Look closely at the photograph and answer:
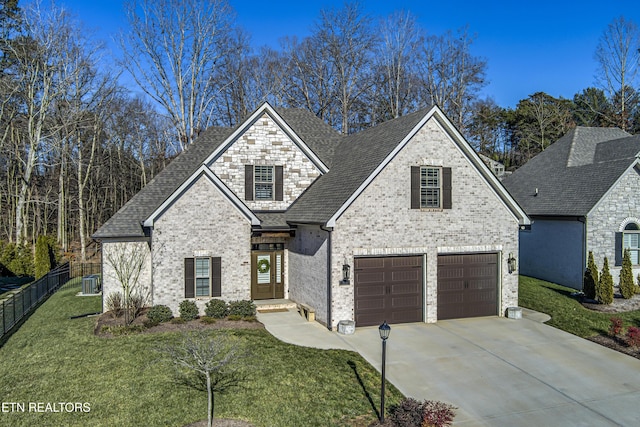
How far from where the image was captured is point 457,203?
1598cm

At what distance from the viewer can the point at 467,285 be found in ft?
52.6

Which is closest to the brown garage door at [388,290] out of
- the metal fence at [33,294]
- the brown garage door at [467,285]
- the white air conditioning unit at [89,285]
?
the brown garage door at [467,285]

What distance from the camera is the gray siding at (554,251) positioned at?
807 inches

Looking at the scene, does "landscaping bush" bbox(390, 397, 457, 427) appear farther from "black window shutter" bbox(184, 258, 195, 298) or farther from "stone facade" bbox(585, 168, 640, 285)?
"stone facade" bbox(585, 168, 640, 285)

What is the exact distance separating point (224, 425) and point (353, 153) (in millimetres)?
12334

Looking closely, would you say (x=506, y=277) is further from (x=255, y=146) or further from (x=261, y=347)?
(x=255, y=146)

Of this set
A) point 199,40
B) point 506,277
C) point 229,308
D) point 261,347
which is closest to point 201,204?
point 229,308

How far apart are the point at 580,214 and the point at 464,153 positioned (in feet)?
24.9

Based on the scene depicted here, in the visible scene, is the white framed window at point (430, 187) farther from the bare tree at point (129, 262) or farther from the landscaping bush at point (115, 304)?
the landscaping bush at point (115, 304)

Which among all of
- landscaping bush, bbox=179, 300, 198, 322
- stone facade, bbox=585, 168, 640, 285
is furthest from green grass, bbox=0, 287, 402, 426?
stone facade, bbox=585, 168, 640, 285

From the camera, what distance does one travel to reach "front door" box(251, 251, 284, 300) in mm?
18109

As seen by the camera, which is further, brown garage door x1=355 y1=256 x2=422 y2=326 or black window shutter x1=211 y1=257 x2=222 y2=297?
black window shutter x1=211 y1=257 x2=222 y2=297

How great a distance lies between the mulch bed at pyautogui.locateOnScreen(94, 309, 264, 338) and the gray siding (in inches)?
553

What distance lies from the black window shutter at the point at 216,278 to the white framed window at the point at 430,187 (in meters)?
6.99
